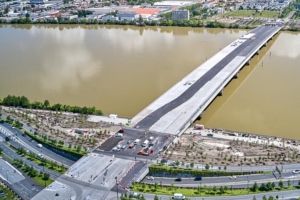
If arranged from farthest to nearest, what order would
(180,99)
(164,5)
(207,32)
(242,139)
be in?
(164,5) → (207,32) → (180,99) → (242,139)

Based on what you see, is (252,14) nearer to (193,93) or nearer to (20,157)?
(193,93)

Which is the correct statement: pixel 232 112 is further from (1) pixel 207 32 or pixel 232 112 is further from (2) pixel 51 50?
(1) pixel 207 32

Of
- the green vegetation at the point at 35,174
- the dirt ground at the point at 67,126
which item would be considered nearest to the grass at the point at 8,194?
the green vegetation at the point at 35,174

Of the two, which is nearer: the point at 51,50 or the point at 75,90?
the point at 75,90

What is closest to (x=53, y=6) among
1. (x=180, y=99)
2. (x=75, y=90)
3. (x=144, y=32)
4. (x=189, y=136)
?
(x=144, y=32)

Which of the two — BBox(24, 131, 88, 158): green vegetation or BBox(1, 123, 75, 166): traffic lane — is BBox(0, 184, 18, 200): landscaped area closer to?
BBox(1, 123, 75, 166): traffic lane
